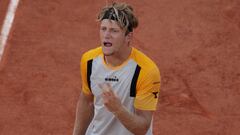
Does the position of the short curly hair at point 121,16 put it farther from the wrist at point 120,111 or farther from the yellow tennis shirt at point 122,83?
the wrist at point 120,111

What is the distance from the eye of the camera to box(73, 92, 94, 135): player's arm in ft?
18.9

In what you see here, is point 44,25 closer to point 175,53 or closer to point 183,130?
point 175,53

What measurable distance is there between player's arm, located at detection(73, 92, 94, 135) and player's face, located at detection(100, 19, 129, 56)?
2.29 ft

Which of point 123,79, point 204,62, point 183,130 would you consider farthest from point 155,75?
point 204,62

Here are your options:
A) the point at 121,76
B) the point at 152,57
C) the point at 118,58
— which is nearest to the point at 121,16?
the point at 118,58

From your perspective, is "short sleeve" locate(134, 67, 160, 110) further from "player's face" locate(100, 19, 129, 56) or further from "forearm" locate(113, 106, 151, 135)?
"player's face" locate(100, 19, 129, 56)

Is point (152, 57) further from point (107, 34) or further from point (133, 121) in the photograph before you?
point (133, 121)

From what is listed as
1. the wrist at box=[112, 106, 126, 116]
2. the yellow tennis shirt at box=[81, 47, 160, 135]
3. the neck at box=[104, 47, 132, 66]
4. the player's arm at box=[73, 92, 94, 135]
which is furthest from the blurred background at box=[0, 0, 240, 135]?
the wrist at box=[112, 106, 126, 116]

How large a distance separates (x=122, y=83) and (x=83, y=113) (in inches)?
27.4

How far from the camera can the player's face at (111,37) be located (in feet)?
17.0

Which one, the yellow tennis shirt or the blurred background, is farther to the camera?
the blurred background

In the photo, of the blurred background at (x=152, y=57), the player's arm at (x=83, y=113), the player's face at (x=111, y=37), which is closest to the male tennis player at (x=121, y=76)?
the player's face at (x=111, y=37)

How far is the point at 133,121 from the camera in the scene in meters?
5.01

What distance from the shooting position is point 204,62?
408 inches
